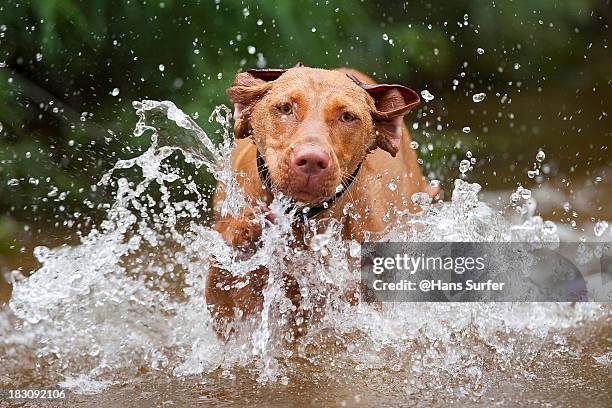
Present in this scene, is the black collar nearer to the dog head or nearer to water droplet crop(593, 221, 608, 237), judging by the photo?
the dog head

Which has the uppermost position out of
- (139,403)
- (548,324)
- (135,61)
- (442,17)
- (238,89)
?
(442,17)

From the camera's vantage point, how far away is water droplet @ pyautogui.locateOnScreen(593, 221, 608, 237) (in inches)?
188

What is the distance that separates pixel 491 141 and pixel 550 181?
555 mm

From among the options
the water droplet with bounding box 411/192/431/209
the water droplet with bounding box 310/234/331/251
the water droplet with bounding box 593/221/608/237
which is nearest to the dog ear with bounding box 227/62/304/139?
the water droplet with bounding box 310/234/331/251

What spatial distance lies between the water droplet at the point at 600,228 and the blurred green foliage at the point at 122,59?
1607 millimetres

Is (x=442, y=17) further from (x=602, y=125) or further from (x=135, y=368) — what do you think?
(x=135, y=368)

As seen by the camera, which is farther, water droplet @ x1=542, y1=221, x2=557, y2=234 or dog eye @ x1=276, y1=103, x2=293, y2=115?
water droplet @ x1=542, y1=221, x2=557, y2=234

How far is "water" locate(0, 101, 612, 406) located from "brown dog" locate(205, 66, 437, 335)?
0.21 ft

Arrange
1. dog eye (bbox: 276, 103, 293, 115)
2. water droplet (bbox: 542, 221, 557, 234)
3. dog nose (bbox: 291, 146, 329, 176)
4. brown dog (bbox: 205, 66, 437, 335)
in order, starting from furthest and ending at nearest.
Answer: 1. water droplet (bbox: 542, 221, 557, 234)
2. dog eye (bbox: 276, 103, 293, 115)
3. brown dog (bbox: 205, 66, 437, 335)
4. dog nose (bbox: 291, 146, 329, 176)

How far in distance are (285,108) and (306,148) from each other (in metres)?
0.29

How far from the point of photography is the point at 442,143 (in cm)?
593

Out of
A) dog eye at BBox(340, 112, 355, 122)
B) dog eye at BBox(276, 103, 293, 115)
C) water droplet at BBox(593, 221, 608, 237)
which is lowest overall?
water droplet at BBox(593, 221, 608, 237)

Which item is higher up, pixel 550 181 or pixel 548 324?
pixel 550 181

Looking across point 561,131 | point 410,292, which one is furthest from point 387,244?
point 561,131
